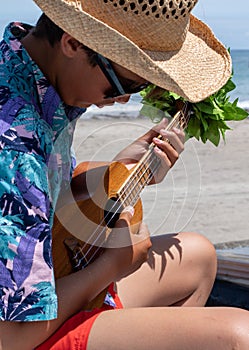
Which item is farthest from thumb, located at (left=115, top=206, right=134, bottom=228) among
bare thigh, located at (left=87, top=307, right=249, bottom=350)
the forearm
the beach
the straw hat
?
the beach

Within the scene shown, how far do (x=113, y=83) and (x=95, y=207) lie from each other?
467mm

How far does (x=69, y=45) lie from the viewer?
1.51 meters

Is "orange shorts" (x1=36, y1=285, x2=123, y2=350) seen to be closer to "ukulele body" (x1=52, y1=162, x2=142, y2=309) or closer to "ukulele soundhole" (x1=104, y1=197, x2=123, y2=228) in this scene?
"ukulele body" (x1=52, y1=162, x2=142, y2=309)

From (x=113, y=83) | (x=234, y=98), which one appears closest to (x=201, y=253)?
(x=113, y=83)

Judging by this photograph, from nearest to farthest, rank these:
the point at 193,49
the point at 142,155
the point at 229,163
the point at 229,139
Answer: the point at 193,49 < the point at 142,155 < the point at 229,163 < the point at 229,139

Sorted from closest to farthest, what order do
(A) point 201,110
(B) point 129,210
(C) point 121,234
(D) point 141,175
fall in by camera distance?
1. (C) point 121,234
2. (B) point 129,210
3. (D) point 141,175
4. (A) point 201,110

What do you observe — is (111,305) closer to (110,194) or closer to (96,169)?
(110,194)

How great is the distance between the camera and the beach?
4395 mm

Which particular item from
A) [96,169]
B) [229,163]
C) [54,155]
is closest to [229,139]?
[229,163]

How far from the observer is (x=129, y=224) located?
1837 mm

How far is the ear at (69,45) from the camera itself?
4.93ft

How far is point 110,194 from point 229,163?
15.8 feet

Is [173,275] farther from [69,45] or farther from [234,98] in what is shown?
[234,98]

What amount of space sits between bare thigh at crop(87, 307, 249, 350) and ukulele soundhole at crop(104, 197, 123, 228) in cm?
36
